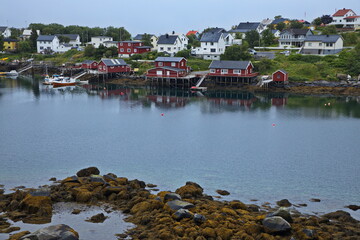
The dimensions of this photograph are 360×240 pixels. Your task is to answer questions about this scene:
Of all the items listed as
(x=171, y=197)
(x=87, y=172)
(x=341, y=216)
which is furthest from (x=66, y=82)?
(x=341, y=216)

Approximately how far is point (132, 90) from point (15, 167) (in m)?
39.7

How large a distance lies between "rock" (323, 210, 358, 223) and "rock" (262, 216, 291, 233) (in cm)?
342

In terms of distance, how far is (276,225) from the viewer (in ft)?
61.0

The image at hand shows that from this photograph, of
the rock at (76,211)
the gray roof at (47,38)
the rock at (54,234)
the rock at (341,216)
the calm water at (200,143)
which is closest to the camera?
the rock at (54,234)

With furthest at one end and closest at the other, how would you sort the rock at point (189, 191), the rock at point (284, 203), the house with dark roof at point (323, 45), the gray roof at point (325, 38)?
the house with dark roof at point (323, 45)
the gray roof at point (325, 38)
the rock at point (189, 191)
the rock at point (284, 203)

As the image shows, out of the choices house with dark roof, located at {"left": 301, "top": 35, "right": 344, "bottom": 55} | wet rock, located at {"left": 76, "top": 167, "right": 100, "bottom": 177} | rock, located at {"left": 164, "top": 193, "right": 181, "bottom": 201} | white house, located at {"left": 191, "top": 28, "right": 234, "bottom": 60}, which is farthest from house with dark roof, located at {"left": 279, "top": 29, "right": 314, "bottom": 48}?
rock, located at {"left": 164, "top": 193, "right": 181, "bottom": 201}

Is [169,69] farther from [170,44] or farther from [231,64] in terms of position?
[170,44]

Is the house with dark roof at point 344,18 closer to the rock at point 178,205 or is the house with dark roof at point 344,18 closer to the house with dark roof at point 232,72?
the house with dark roof at point 232,72

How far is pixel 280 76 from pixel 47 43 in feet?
206

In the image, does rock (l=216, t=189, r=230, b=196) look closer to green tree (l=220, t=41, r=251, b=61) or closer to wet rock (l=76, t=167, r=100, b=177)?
wet rock (l=76, t=167, r=100, b=177)

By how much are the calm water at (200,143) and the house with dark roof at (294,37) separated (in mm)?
29589

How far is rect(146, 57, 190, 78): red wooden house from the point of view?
227 feet

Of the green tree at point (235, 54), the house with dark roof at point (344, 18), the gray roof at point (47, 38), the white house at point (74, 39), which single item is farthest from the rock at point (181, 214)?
the white house at point (74, 39)

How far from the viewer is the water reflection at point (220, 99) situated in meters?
50.7
